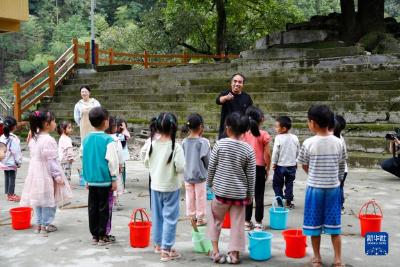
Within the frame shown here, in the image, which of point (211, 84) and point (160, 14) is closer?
point (211, 84)

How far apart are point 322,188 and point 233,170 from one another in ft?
2.38

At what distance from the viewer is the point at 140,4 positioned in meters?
52.9

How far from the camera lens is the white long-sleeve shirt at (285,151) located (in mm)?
5777

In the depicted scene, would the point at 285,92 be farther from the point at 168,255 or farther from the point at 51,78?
the point at 51,78

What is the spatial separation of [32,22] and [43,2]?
9142 mm

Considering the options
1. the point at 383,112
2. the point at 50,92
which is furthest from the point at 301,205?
the point at 50,92

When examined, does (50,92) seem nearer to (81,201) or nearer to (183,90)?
(183,90)

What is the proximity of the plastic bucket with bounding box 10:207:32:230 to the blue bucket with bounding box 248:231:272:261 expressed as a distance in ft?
8.48

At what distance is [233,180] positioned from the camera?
397 centimetres

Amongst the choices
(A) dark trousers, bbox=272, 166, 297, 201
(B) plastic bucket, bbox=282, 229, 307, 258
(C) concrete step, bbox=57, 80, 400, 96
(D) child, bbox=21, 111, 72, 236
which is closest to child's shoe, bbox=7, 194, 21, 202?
(D) child, bbox=21, 111, 72, 236

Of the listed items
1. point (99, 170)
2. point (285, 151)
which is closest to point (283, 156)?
point (285, 151)

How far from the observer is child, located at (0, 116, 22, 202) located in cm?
654

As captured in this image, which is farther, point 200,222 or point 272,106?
point 272,106

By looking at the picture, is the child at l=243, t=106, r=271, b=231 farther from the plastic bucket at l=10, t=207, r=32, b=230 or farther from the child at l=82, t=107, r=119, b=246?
the plastic bucket at l=10, t=207, r=32, b=230
